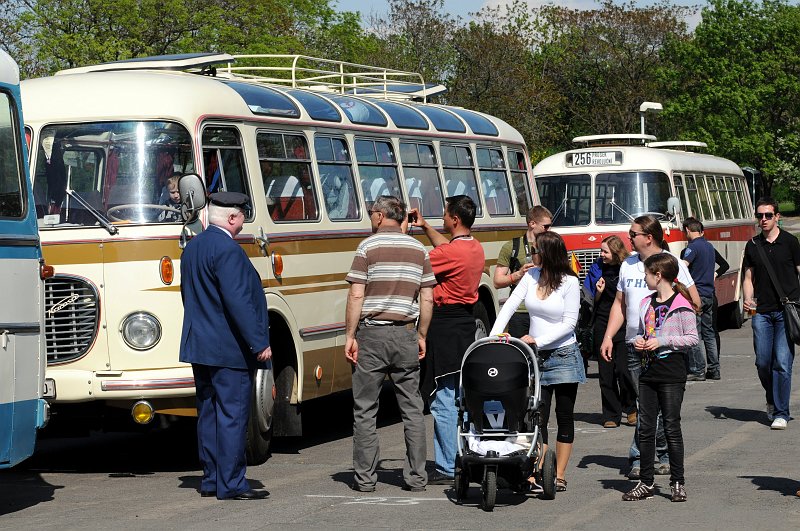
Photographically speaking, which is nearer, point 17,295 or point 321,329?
point 17,295

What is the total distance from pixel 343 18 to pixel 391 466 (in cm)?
5228

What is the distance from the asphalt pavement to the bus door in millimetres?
569

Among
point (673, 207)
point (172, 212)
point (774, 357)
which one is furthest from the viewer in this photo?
point (673, 207)

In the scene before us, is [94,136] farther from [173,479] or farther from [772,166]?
[772,166]

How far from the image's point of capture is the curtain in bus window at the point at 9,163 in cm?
896

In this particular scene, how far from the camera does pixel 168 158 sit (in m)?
10.7

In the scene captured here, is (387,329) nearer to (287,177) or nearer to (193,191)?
(193,191)

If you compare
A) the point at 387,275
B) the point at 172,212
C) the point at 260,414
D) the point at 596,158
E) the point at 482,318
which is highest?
the point at 596,158

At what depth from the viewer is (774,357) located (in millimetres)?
13102

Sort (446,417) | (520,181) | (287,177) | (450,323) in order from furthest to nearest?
(520,181), (287,177), (450,323), (446,417)

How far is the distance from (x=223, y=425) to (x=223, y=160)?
2647 mm

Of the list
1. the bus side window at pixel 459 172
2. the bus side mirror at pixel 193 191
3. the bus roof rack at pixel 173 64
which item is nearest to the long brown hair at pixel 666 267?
the bus side mirror at pixel 193 191

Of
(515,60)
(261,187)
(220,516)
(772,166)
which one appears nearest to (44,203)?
(261,187)

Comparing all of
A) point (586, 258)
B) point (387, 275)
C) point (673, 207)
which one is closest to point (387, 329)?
point (387, 275)
